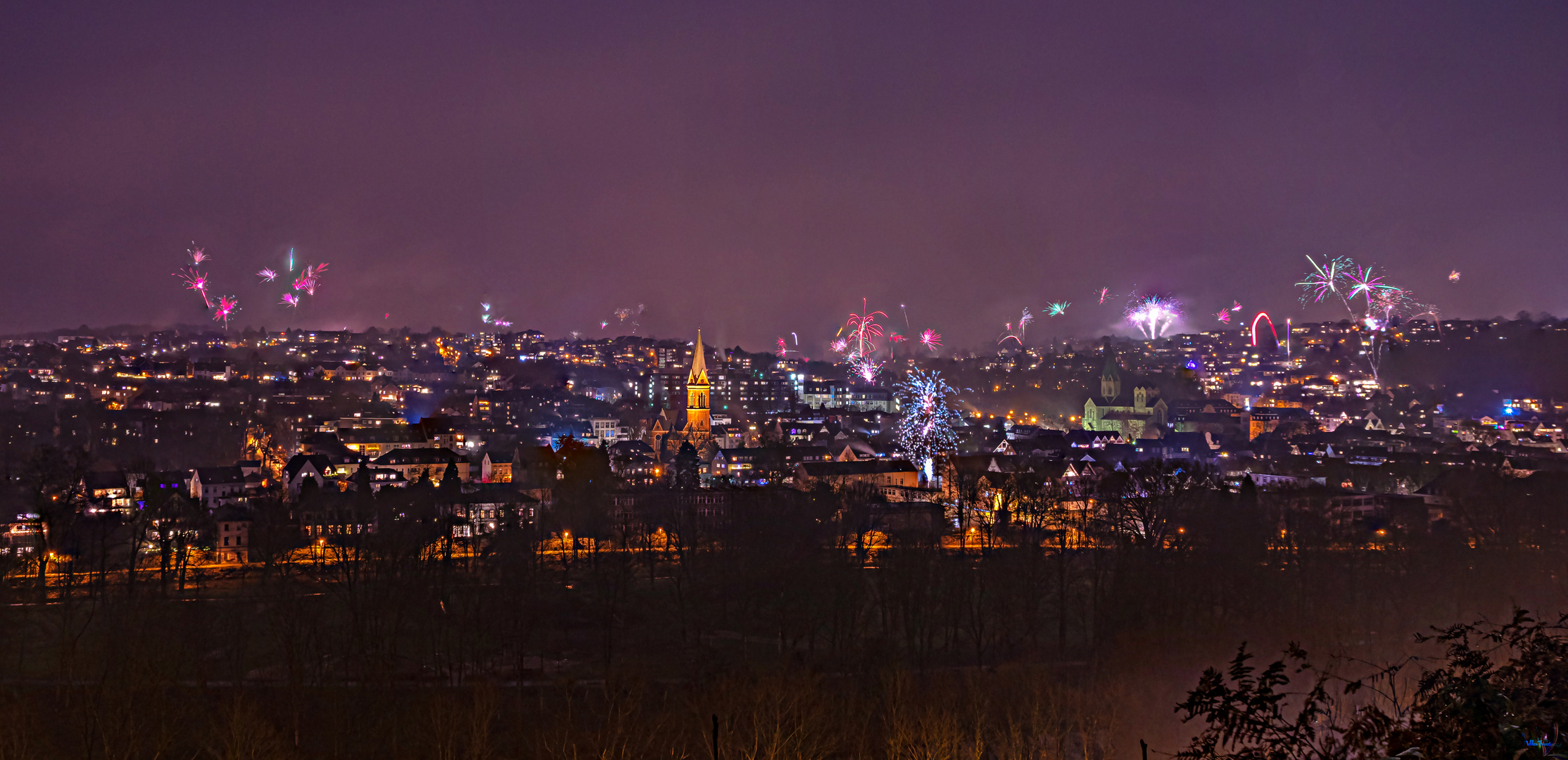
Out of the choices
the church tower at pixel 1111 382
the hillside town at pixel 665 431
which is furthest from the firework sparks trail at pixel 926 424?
the church tower at pixel 1111 382

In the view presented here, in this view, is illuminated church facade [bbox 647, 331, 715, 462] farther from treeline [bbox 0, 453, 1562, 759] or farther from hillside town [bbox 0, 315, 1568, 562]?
treeline [bbox 0, 453, 1562, 759]

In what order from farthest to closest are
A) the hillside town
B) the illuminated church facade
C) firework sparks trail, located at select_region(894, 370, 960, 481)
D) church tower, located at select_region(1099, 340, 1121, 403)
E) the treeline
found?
church tower, located at select_region(1099, 340, 1121, 403) < the illuminated church facade < firework sparks trail, located at select_region(894, 370, 960, 481) < the hillside town < the treeline

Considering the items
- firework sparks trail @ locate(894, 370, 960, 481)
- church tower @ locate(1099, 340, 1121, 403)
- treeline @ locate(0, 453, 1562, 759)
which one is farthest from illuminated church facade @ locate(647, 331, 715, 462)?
church tower @ locate(1099, 340, 1121, 403)

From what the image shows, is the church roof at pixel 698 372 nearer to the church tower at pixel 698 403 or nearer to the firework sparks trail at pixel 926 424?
the church tower at pixel 698 403

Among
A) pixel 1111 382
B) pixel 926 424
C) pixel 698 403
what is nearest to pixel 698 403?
pixel 698 403

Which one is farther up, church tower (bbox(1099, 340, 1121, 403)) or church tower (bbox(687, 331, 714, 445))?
church tower (bbox(1099, 340, 1121, 403))

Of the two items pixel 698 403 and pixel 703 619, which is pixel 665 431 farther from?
pixel 703 619

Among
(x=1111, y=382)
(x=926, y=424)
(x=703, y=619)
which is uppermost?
(x=1111, y=382)

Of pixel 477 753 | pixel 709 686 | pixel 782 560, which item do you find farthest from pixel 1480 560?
pixel 477 753

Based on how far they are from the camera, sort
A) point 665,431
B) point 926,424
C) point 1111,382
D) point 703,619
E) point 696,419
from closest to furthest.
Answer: point 703,619 → point 926,424 → point 696,419 → point 665,431 → point 1111,382
